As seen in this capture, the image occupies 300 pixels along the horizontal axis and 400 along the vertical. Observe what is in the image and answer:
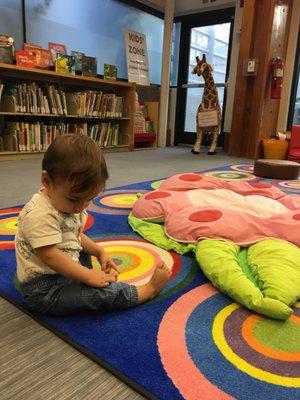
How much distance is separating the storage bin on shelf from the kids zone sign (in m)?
1.92

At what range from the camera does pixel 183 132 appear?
17.4ft

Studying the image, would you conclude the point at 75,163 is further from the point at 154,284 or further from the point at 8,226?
the point at 8,226

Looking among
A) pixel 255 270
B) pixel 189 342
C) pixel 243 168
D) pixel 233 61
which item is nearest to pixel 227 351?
pixel 189 342

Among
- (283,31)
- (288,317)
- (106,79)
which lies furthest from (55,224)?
(283,31)

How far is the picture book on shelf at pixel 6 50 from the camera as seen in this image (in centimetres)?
304

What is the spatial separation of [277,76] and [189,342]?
12.5 ft

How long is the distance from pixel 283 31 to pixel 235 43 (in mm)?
654

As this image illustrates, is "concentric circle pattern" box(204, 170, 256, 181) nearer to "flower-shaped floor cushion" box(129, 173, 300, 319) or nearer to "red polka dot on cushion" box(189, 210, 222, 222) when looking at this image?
"flower-shaped floor cushion" box(129, 173, 300, 319)

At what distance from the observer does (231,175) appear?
273 cm

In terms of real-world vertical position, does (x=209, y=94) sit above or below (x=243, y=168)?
above

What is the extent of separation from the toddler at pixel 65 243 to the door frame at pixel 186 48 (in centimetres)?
431

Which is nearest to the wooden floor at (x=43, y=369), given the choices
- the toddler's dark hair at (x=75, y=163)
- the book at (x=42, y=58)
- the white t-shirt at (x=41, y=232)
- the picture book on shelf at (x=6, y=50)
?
the white t-shirt at (x=41, y=232)

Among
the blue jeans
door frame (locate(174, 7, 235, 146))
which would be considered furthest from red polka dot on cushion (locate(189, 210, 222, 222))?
door frame (locate(174, 7, 235, 146))

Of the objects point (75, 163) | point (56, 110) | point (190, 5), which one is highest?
point (190, 5)
